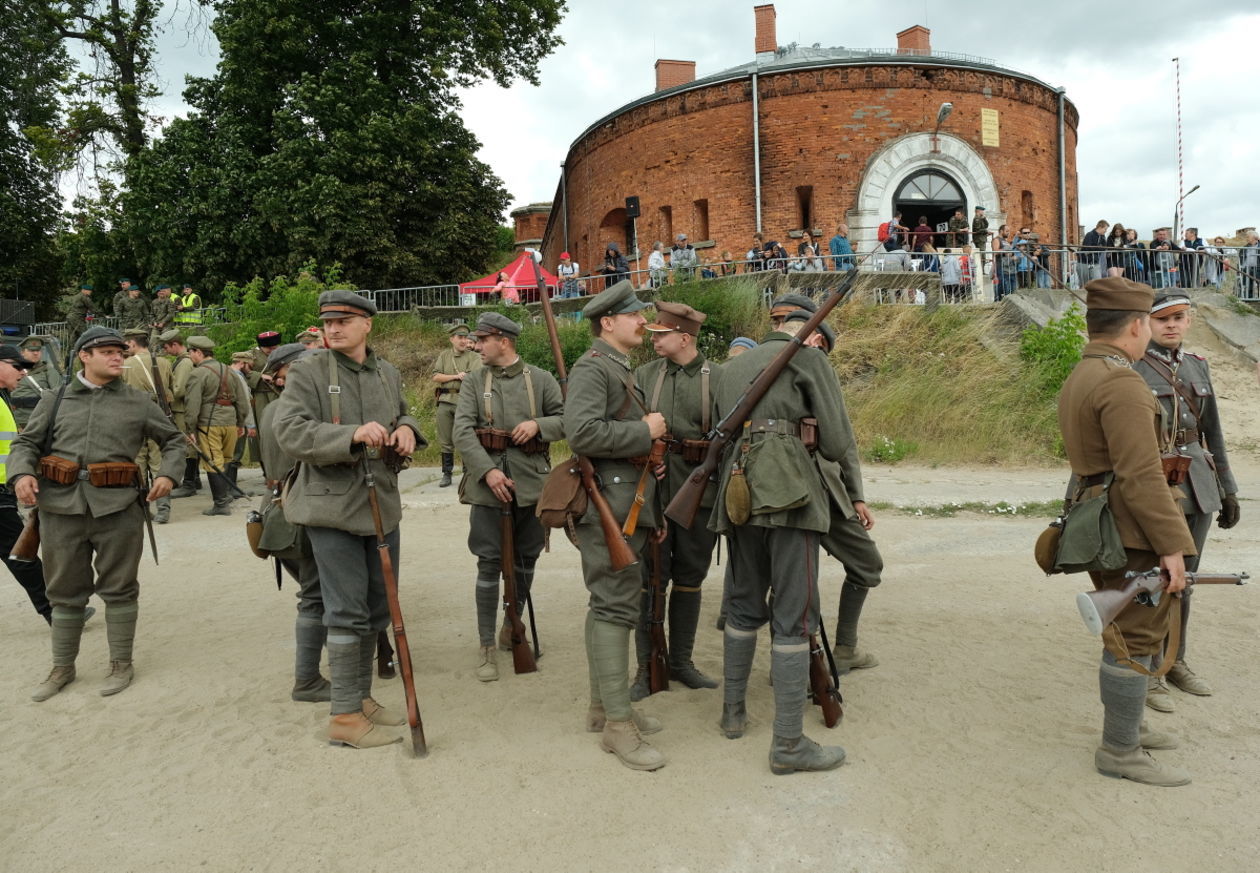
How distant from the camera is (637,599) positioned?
13.7 feet

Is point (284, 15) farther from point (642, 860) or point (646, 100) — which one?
point (642, 860)

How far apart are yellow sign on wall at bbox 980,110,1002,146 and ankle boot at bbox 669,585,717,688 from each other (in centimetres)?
2328

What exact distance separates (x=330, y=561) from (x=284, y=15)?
22562 millimetres

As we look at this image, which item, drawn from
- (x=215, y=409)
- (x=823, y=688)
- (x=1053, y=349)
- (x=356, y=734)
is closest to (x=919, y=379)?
(x=1053, y=349)

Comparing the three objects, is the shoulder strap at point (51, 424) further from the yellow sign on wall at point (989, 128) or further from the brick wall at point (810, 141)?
the yellow sign on wall at point (989, 128)

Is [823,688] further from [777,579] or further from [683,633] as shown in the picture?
[683,633]

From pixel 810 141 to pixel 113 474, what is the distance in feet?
71.9

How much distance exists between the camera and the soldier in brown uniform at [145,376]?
386 inches

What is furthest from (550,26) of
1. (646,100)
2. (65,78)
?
(65,78)

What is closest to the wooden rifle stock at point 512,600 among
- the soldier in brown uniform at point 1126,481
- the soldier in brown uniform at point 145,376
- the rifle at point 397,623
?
the rifle at point 397,623

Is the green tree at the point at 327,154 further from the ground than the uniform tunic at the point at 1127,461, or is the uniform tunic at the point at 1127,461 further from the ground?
the green tree at the point at 327,154

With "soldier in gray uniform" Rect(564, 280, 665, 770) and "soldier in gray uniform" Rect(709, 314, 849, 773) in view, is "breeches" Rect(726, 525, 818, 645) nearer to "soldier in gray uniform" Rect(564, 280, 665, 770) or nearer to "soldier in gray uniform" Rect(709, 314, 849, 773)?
"soldier in gray uniform" Rect(709, 314, 849, 773)

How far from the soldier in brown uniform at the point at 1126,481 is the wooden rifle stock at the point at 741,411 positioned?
3.34 feet

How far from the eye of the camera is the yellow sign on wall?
24.3 metres
